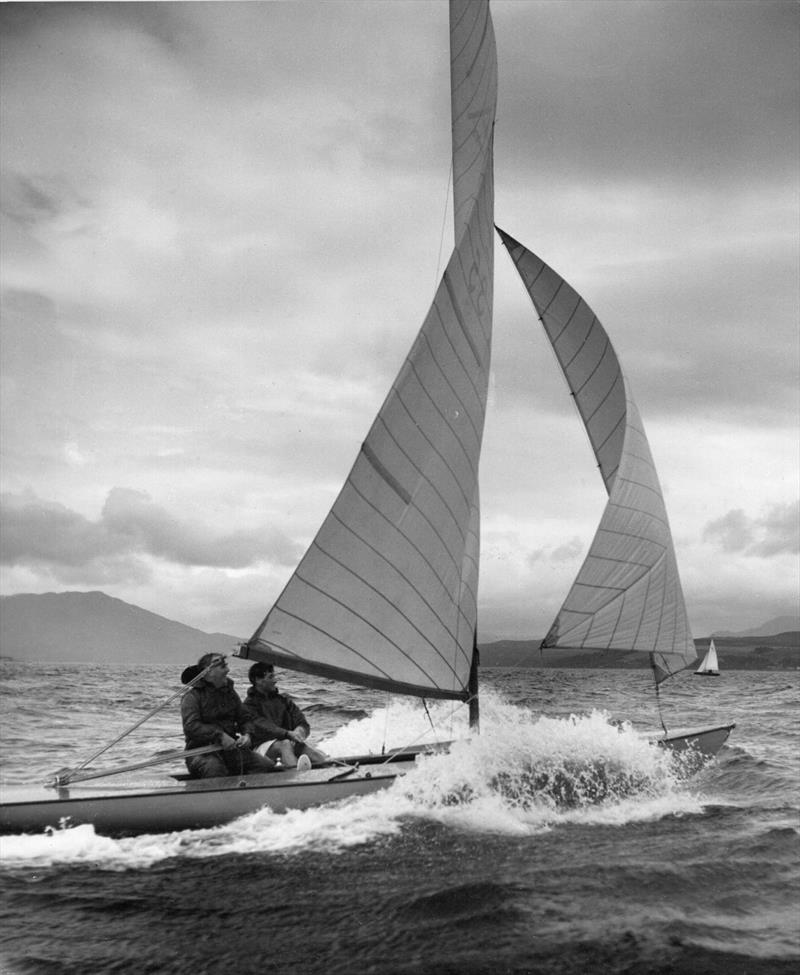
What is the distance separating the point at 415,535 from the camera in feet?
31.3

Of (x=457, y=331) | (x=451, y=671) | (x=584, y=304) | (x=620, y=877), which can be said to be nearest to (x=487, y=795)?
(x=451, y=671)

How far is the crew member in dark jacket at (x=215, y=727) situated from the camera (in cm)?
950

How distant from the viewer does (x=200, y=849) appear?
7977 millimetres

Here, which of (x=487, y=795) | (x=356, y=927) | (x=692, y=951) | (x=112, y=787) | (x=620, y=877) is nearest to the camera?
(x=692, y=951)

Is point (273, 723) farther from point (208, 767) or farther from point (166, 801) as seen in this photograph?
point (166, 801)

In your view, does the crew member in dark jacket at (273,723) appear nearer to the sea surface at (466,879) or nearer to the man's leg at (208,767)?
the man's leg at (208,767)

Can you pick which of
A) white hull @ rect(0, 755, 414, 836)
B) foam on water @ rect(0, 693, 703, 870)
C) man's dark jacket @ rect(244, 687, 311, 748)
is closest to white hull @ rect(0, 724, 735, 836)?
white hull @ rect(0, 755, 414, 836)

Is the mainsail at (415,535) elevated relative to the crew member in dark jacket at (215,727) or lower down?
elevated

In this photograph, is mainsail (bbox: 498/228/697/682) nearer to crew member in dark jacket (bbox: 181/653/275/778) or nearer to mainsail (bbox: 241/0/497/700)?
mainsail (bbox: 241/0/497/700)

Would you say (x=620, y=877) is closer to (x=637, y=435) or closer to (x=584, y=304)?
(x=637, y=435)

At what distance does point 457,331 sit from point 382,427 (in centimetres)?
167

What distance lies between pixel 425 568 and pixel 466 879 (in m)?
3.40

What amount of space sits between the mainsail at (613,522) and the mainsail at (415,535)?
1.50 meters

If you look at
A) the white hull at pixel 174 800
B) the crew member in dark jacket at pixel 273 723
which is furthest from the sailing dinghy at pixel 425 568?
the crew member in dark jacket at pixel 273 723
